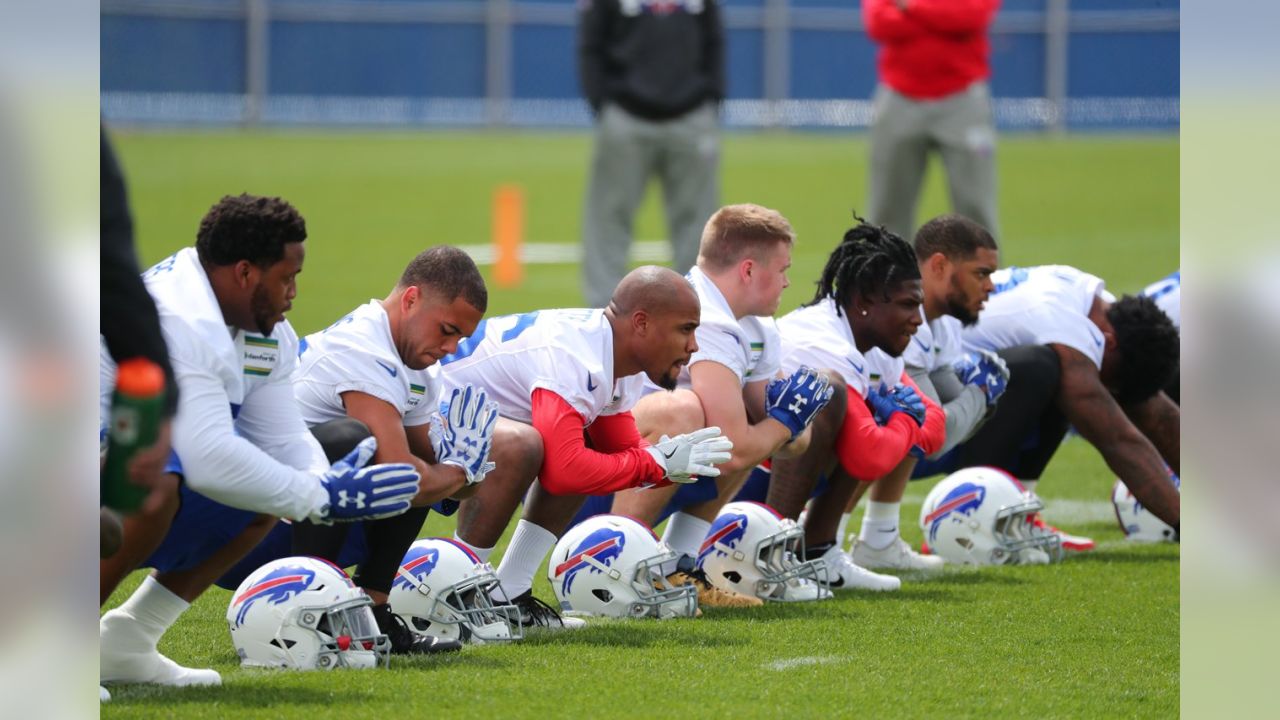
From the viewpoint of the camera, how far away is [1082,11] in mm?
30125

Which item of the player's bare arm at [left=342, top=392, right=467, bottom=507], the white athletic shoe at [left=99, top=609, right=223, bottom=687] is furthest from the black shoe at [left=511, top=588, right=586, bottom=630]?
the white athletic shoe at [left=99, top=609, right=223, bottom=687]

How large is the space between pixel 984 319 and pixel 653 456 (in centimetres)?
249

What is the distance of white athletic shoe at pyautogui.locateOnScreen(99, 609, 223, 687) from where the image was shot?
4387mm

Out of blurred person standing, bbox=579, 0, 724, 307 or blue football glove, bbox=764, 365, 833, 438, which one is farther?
blurred person standing, bbox=579, 0, 724, 307

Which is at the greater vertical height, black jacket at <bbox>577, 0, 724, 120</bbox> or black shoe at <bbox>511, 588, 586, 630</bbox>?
black jacket at <bbox>577, 0, 724, 120</bbox>

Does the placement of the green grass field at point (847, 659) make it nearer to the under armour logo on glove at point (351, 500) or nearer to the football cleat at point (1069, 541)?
the football cleat at point (1069, 541)

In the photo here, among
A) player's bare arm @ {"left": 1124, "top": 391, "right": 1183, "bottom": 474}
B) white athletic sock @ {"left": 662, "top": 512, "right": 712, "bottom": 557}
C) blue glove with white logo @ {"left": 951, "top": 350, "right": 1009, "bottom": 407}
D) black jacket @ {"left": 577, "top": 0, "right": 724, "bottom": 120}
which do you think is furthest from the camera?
black jacket @ {"left": 577, "top": 0, "right": 724, "bottom": 120}

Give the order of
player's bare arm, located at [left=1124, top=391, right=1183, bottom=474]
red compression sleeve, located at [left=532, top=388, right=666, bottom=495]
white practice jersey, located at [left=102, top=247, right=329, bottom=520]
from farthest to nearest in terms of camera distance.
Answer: player's bare arm, located at [left=1124, top=391, right=1183, bottom=474] < red compression sleeve, located at [left=532, top=388, right=666, bottom=495] < white practice jersey, located at [left=102, top=247, right=329, bottom=520]

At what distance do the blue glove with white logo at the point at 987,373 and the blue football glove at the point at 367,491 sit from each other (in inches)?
120

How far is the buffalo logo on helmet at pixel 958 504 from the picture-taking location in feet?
22.2

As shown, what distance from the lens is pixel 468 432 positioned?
474 cm

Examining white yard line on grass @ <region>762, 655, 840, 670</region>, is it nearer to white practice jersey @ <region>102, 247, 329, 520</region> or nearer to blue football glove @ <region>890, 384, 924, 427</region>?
white practice jersey @ <region>102, 247, 329, 520</region>

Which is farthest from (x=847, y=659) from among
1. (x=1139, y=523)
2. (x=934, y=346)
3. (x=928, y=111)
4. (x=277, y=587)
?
(x=928, y=111)
